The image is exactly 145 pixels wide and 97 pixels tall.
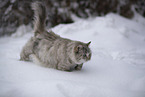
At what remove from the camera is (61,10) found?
238 inches

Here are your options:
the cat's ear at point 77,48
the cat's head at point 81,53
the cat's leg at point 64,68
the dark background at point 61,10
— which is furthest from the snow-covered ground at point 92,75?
the dark background at point 61,10

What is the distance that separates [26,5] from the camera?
5586 mm

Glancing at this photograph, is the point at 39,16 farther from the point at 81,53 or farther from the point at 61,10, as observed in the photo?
the point at 61,10

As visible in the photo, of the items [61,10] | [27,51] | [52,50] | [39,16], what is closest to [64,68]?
[52,50]

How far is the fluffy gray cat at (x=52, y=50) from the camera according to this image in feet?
8.02

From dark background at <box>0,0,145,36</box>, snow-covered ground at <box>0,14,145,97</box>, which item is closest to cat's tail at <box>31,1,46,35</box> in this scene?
snow-covered ground at <box>0,14,145,97</box>

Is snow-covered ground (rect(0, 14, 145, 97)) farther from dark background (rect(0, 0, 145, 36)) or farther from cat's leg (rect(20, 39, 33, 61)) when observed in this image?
dark background (rect(0, 0, 145, 36))

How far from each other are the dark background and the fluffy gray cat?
281cm

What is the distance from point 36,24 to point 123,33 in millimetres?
3121

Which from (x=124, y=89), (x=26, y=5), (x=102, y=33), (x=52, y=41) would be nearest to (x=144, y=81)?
(x=124, y=89)

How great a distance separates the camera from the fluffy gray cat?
245 centimetres

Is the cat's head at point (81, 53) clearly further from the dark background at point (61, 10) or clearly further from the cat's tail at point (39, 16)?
the dark background at point (61, 10)

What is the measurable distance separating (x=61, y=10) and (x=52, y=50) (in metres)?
3.78

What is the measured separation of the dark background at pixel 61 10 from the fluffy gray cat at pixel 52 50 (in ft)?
9.22
